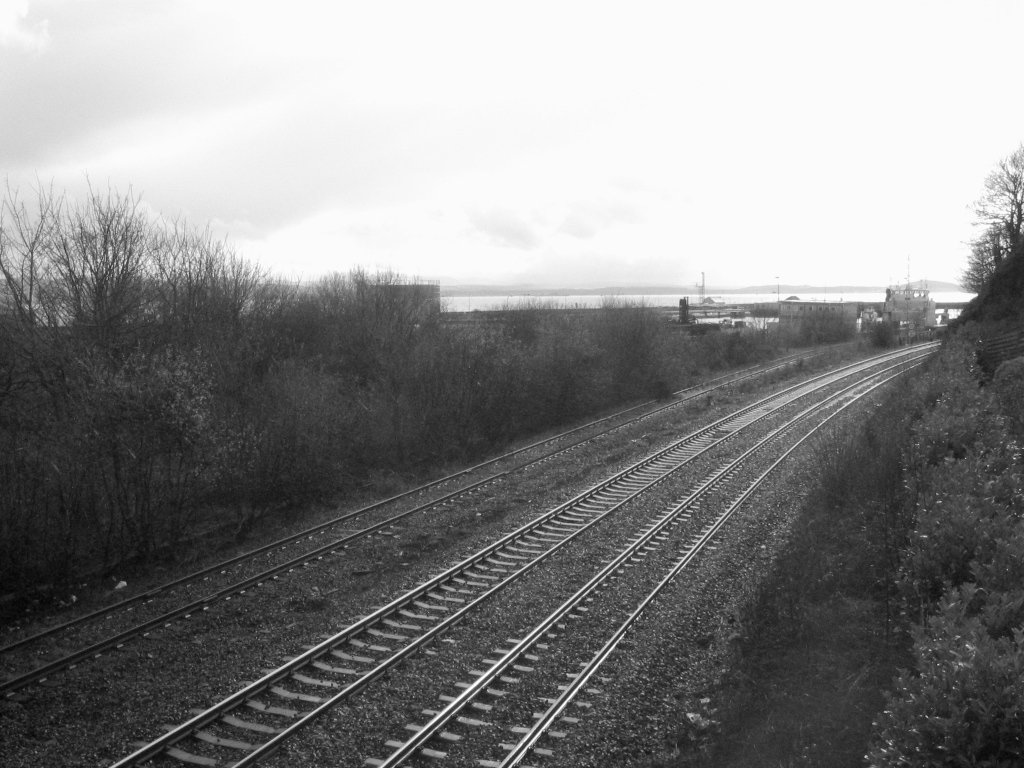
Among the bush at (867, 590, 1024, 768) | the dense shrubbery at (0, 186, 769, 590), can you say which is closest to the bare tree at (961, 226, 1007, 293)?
the dense shrubbery at (0, 186, 769, 590)

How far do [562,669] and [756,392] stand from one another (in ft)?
92.8

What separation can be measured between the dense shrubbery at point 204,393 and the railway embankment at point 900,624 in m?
9.93

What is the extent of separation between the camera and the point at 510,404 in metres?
26.7

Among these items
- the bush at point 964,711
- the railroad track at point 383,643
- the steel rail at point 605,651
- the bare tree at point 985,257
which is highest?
the bare tree at point 985,257

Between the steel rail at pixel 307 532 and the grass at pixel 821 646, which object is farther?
the steel rail at pixel 307 532

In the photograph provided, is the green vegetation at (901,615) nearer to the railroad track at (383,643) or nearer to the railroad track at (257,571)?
the railroad track at (383,643)

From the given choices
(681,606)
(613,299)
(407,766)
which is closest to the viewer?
(407,766)

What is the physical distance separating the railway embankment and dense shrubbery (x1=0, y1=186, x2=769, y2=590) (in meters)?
9.93

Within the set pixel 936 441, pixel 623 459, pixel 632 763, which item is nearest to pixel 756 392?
pixel 623 459

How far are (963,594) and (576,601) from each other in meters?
5.09

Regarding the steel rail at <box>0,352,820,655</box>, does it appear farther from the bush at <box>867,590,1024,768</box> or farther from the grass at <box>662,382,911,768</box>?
the bush at <box>867,590,1024,768</box>

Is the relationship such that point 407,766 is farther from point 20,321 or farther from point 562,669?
point 20,321

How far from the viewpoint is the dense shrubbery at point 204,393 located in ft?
42.9

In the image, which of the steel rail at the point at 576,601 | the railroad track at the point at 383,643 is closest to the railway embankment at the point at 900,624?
the steel rail at the point at 576,601
